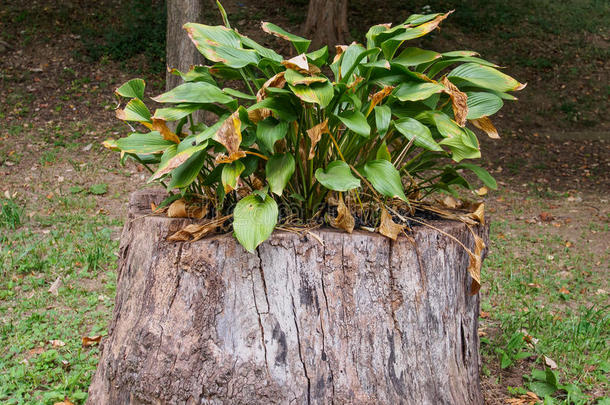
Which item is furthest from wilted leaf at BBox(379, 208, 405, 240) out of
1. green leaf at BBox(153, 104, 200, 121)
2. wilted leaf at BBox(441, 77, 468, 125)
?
green leaf at BBox(153, 104, 200, 121)

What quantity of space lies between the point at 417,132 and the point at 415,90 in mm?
163

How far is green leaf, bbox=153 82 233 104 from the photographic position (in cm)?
200

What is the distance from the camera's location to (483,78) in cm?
224

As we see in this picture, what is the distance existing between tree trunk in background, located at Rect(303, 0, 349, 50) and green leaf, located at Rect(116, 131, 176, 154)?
7591 millimetres

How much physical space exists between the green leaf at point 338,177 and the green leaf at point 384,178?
0.26ft

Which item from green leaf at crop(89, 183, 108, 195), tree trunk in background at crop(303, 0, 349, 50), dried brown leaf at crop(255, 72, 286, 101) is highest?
dried brown leaf at crop(255, 72, 286, 101)

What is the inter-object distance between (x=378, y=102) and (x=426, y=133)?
215 millimetres

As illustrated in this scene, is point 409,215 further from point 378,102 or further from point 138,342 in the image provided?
point 138,342

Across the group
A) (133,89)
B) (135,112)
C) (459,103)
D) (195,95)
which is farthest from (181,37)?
(459,103)

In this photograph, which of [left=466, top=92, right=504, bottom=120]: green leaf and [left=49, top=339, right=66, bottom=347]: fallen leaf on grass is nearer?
[left=466, top=92, right=504, bottom=120]: green leaf

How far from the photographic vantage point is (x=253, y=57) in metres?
2.10

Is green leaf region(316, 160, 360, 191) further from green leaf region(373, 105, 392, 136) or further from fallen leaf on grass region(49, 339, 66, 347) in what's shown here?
fallen leaf on grass region(49, 339, 66, 347)

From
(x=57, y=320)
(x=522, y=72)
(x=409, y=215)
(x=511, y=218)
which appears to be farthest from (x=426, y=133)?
(x=522, y=72)

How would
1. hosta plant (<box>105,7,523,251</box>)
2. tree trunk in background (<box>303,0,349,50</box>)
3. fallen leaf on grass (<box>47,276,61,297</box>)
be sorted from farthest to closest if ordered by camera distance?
tree trunk in background (<box>303,0,349,50</box>) → fallen leaf on grass (<box>47,276,61,297</box>) → hosta plant (<box>105,7,523,251</box>)
